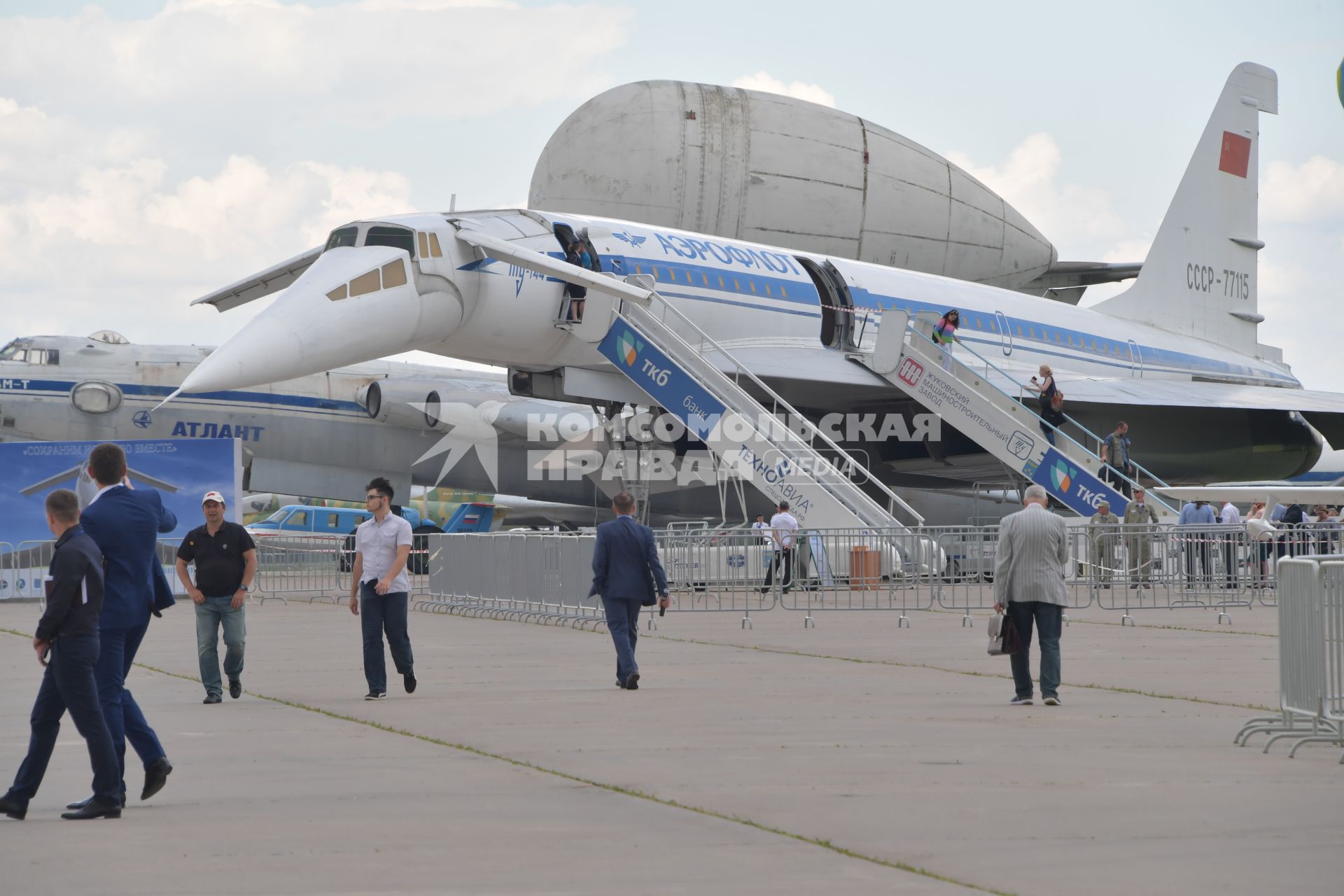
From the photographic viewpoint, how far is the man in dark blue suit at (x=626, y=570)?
10422 millimetres

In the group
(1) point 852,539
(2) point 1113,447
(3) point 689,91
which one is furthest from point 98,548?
(3) point 689,91

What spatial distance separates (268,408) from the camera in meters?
28.5

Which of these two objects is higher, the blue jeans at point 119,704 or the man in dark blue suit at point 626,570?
the man in dark blue suit at point 626,570

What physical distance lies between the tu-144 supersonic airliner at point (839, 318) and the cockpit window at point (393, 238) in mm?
25

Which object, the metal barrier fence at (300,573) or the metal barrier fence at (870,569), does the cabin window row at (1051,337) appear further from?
the metal barrier fence at (300,573)

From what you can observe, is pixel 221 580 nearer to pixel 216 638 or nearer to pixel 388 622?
pixel 216 638

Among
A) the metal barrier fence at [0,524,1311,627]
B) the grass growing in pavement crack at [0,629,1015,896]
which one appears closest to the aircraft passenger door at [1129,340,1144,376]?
the metal barrier fence at [0,524,1311,627]

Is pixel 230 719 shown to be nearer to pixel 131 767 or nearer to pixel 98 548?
pixel 131 767

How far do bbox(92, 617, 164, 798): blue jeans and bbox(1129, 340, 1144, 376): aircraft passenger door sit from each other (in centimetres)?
2513

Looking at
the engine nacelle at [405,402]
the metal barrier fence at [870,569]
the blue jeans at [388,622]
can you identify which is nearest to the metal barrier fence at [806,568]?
the metal barrier fence at [870,569]

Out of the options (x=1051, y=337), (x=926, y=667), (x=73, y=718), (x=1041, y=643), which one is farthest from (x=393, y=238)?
(x=73, y=718)

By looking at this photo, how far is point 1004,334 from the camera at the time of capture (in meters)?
26.2

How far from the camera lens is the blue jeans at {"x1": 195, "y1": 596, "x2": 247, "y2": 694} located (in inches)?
381

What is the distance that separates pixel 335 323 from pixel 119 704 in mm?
12009
